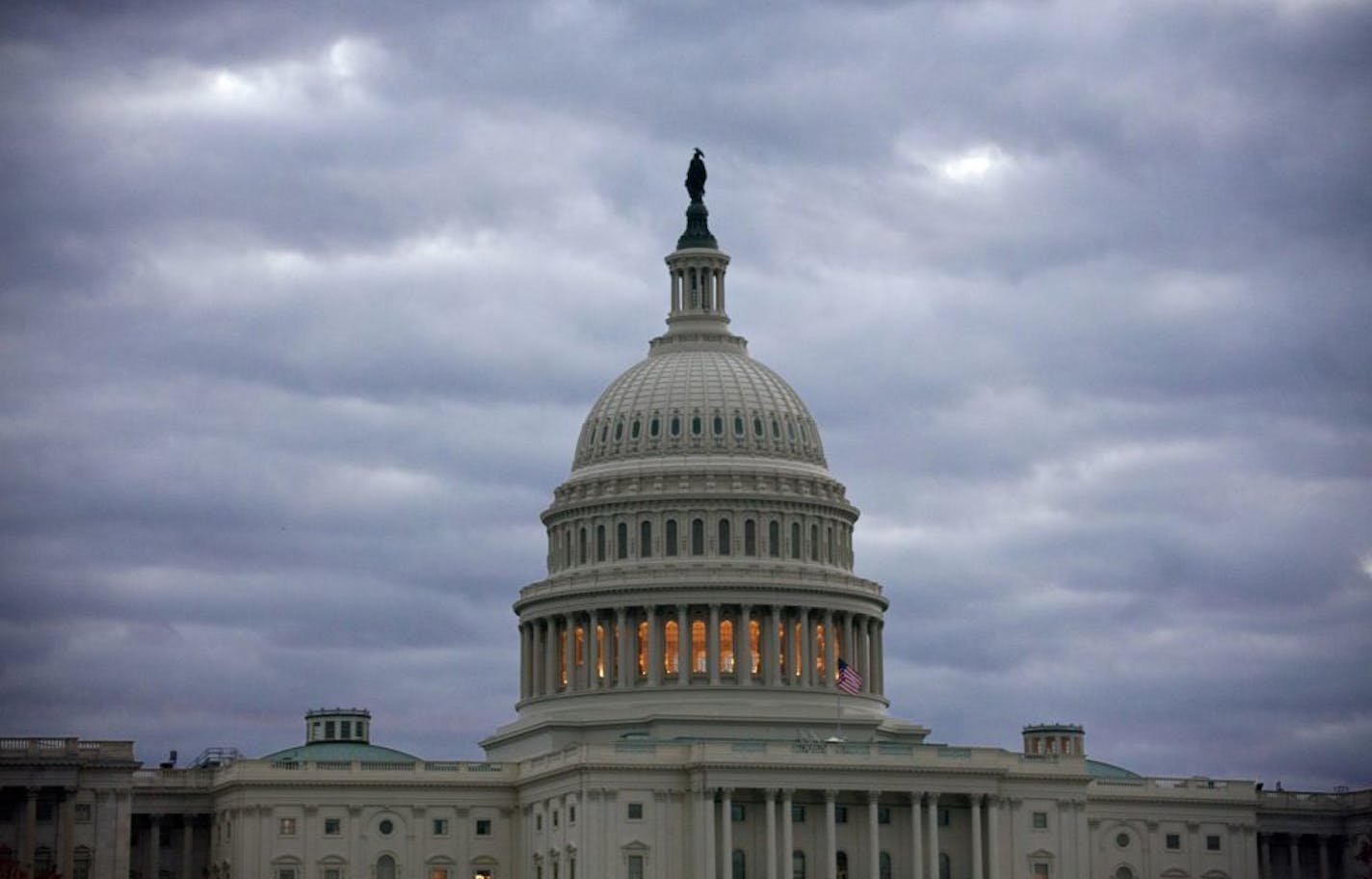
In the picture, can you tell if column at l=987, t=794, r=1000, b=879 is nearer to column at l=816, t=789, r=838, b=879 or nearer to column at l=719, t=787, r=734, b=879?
column at l=816, t=789, r=838, b=879

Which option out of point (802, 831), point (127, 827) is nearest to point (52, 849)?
point (127, 827)

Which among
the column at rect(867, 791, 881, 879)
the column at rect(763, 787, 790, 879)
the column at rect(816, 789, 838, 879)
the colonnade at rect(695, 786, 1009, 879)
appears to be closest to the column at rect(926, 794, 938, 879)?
the colonnade at rect(695, 786, 1009, 879)

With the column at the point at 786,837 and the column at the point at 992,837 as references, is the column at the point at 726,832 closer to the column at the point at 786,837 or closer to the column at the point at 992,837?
the column at the point at 786,837

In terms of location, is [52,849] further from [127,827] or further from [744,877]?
[744,877]

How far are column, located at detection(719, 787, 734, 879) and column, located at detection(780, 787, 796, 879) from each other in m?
2.95

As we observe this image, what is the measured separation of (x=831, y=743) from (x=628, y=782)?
12544mm

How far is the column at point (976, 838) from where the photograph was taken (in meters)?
196

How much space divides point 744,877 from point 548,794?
1384 cm

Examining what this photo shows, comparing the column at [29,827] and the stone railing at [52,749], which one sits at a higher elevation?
the stone railing at [52,749]

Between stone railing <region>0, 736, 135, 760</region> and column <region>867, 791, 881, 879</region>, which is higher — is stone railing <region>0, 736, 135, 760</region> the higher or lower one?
the higher one

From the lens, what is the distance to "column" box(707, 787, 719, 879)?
625 ft

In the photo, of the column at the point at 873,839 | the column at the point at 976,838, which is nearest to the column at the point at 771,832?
the column at the point at 873,839

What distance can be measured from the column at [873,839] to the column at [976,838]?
595 centimetres

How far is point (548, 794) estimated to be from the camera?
19888 cm
